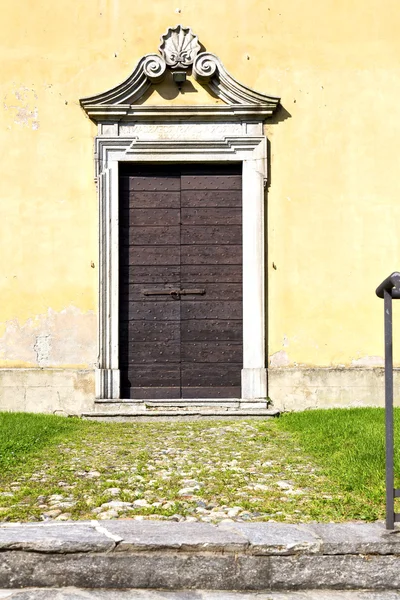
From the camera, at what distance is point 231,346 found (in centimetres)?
863

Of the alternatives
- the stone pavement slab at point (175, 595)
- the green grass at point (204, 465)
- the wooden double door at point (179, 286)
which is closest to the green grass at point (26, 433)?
the green grass at point (204, 465)

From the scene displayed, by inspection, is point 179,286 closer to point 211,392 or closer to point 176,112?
point 211,392

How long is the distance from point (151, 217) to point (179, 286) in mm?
835

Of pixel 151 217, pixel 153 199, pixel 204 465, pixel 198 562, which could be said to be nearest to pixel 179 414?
pixel 151 217

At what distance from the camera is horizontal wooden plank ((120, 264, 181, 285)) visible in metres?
8.62

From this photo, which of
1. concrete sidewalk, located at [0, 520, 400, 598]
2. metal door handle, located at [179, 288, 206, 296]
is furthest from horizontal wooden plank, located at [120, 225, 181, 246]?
concrete sidewalk, located at [0, 520, 400, 598]

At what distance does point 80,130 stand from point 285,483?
17.6 feet

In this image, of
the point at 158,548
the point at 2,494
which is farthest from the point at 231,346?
the point at 158,548

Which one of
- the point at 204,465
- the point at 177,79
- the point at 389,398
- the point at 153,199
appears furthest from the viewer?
the point at 153,199

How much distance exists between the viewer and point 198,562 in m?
3.20

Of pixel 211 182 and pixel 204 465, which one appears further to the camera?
pixel 211 182

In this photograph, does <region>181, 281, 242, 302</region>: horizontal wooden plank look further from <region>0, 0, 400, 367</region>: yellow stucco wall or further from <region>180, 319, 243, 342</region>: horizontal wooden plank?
<region>0, 0, 400, 367</region>: yellow stucco wall

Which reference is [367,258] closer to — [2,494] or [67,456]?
[67,456]

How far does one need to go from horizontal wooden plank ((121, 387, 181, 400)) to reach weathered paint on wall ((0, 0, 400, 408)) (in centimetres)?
52
